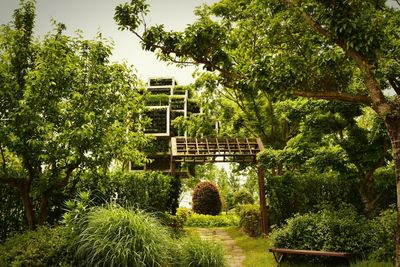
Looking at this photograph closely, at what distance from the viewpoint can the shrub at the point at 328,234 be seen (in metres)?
8.03

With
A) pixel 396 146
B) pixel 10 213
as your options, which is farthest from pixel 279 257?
A: pixel 10 213

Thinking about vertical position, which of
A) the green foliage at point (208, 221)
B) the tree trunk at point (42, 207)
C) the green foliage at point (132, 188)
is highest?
the green foliage at point (132, 188)

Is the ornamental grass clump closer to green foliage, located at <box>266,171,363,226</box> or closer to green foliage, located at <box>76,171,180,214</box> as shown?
green foliage, located at <box>76,171,180,214</box>

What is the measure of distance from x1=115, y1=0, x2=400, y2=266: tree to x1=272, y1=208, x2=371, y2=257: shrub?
2.17m

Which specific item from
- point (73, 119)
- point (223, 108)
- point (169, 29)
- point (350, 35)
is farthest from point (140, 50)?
point (223, 108)

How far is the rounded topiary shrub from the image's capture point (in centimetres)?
2102

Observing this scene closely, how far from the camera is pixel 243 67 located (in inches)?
298

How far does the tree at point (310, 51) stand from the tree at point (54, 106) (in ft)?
4.84

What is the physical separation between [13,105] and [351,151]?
822 cm

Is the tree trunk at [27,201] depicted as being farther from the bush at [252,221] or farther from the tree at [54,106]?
the bush at [252,221]

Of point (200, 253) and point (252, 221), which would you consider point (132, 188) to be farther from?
point (252, 221)

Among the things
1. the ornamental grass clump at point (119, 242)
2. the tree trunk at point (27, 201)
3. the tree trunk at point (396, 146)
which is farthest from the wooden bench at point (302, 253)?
the tree trunk at point (27, 201)

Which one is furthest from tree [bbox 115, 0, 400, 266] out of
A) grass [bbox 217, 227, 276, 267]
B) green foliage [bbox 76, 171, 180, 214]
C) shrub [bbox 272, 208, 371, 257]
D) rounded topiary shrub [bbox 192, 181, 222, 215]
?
rounded topiary shrub [bbox 192, 181, 222, 215]

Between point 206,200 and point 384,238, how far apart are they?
536 inches
